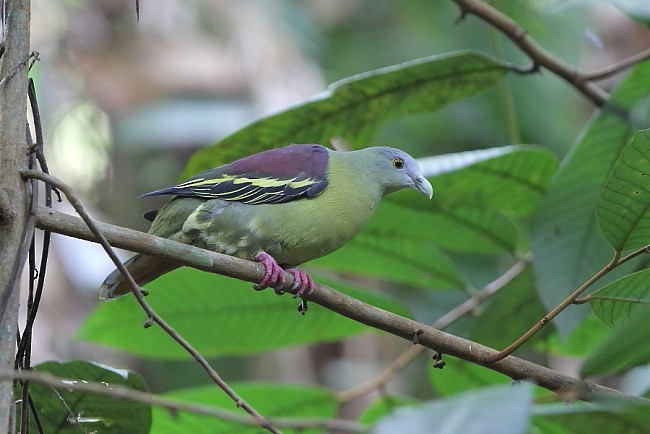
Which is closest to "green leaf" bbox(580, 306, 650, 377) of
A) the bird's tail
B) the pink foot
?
the pink foot

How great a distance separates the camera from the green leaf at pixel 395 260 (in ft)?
10.9

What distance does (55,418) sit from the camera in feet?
6.91

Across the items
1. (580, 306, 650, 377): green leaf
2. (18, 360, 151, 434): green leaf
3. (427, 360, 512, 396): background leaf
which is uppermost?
(427, 360, 512, 396): background leaf

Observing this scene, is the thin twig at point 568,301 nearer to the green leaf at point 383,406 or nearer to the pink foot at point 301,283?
the pink foot at point 301,283

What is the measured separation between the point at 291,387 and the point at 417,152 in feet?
11.9

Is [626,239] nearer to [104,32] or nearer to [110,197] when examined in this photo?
[110,197]

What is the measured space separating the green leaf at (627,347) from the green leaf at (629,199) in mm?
505

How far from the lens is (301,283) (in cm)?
262

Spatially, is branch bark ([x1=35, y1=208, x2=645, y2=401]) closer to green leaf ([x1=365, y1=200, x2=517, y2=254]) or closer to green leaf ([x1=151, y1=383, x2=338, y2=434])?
green leaf ([x1=151, y1=383, x2=338, y2=434])

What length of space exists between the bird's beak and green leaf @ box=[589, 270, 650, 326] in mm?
1062

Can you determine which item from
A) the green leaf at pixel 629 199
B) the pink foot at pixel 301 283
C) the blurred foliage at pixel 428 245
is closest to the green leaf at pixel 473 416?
the green leaf at pixel 629 199

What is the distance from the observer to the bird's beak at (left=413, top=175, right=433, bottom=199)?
3.04 meters

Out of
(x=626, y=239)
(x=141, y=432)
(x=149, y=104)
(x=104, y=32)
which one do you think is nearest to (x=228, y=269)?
(x=141, y=432)

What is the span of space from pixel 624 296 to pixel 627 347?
22.8 inches
